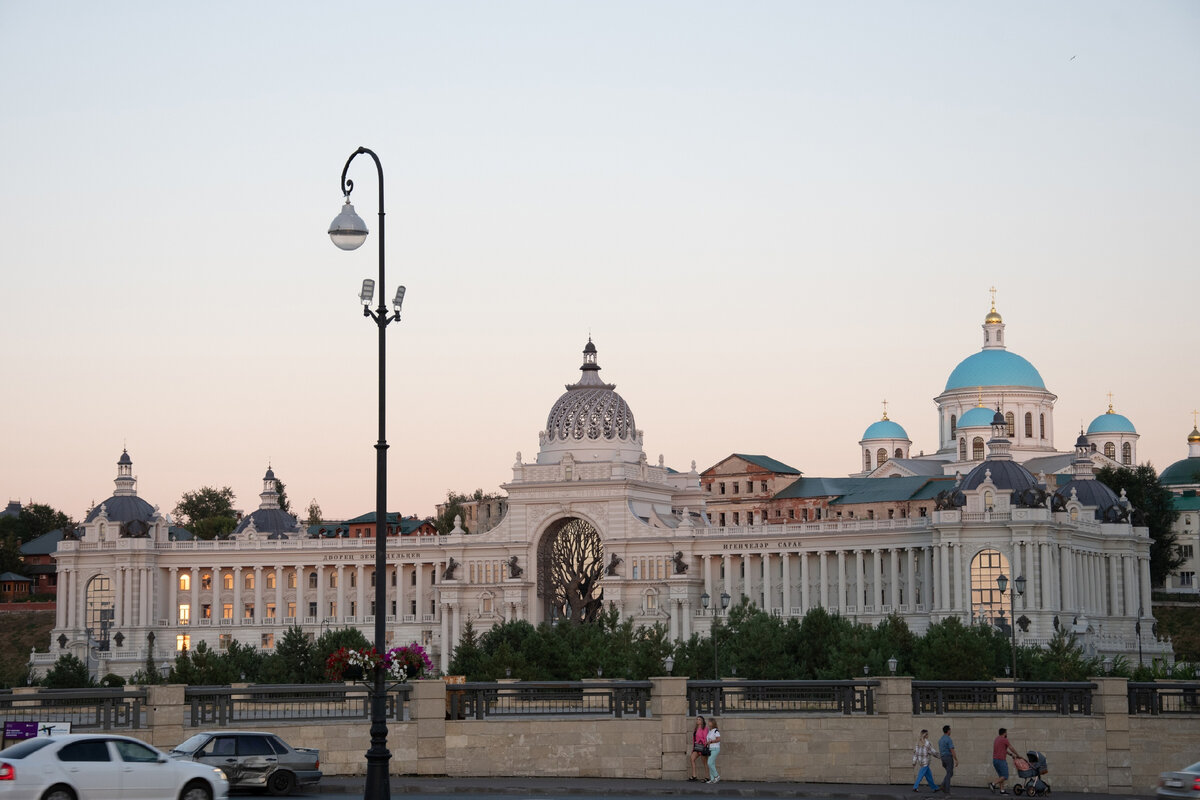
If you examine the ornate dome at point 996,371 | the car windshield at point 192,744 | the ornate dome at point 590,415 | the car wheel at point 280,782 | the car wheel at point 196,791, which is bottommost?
the car wheel at point 280,782

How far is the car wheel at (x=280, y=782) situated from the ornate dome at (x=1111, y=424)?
498 feet

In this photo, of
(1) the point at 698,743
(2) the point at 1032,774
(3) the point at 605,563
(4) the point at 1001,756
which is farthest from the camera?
(3) the point at 605,563

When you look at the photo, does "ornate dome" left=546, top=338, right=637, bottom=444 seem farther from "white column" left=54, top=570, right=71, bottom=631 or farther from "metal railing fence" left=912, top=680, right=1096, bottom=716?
"metal railing fence" left=912, top=680, right=1096, bottom=716

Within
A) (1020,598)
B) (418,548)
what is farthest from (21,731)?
(418,548)

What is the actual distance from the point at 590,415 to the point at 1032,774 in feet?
366

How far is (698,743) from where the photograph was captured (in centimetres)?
4916

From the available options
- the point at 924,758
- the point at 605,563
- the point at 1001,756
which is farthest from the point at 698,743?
the point at 605,563

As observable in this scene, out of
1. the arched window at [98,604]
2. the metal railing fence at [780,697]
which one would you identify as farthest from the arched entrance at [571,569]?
the metal railing fence at [780,697]

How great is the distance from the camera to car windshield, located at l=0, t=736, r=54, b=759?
1455 inches

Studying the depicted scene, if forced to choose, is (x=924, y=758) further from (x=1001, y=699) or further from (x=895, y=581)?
(x=895, y=581)

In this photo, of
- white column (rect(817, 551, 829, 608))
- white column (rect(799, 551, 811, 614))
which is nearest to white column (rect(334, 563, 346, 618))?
white column (rect(799, 551, 811, 614))

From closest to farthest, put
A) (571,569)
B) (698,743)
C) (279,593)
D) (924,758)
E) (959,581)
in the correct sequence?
(924,758) < (698,743) < (959,581) < (571,569) < (279,593)

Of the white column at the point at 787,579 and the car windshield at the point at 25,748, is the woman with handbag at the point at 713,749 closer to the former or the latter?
the car windshield at the point at 25,748

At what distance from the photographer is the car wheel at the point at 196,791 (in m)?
39.0
